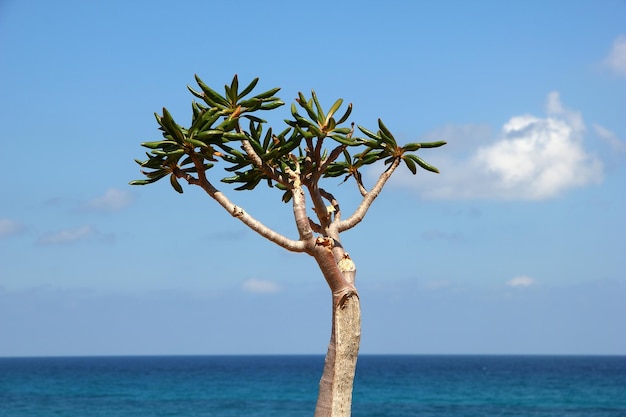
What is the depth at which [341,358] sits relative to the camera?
12414 millimetres

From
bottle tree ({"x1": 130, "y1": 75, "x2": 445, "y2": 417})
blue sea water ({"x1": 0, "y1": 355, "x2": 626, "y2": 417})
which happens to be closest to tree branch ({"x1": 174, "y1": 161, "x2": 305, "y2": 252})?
bottle tree ({"x1": 130, "y1": 75, "x2": 445, "y2": 417})

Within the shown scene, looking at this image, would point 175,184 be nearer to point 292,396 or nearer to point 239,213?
point 239,213

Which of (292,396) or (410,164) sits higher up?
(410,164)

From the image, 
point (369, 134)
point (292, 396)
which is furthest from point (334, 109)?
point (292, 396)

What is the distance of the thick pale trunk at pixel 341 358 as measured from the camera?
40.8 feet

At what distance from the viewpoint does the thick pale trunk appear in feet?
40.8

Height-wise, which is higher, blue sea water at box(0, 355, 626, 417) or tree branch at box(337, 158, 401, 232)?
tree branch at box(337, 158, 401, 232)

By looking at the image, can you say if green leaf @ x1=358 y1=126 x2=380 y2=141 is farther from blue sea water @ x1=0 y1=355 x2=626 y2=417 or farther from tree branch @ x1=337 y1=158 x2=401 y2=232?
blue sea water @ x1=0 y1=355 x2=626 y2=417

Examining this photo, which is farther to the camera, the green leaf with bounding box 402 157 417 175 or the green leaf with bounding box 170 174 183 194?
the green leaf with bounding box 402 157 417 175

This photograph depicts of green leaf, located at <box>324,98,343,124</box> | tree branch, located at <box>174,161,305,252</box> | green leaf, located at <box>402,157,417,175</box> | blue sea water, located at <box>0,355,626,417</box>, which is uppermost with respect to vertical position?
green leaf, located at <box>324,98,343,124</box>

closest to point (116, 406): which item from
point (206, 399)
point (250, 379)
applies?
point (206, 399)

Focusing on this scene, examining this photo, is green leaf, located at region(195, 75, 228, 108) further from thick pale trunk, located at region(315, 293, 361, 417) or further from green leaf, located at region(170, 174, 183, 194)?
thick pale trunk, located at region(315, 293, 361, 417)

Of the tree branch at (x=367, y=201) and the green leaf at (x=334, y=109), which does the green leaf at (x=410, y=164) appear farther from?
the green leaf at (x=334, y=109)

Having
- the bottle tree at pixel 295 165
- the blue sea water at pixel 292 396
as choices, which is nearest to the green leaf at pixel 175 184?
the bottle tree at pixel 295 165
